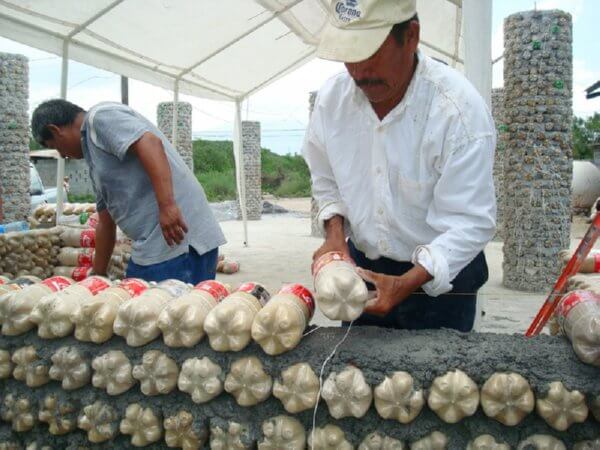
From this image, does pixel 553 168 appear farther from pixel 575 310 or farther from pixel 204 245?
pixel 575 310

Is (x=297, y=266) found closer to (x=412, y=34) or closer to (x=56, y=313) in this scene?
(x=56, y=313)

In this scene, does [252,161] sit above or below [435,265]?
above

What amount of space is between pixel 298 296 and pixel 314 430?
0.34 metres

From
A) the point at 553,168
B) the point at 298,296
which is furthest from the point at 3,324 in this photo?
the point at 553,168

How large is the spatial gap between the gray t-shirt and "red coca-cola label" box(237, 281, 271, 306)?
889 mm

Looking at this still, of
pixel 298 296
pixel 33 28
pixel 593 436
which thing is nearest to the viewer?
pixel 593 436

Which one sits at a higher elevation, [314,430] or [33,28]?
[33,28]

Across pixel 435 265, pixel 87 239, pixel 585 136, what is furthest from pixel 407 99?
pixel 585 136

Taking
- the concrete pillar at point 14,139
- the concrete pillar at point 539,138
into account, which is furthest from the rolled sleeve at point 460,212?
the concrete pillar at point 14,139

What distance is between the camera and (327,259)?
59.1 inches

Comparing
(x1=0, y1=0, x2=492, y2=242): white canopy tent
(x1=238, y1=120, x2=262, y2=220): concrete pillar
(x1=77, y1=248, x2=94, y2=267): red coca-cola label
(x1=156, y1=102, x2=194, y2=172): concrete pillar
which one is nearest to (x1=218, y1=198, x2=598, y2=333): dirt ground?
(x1=238, y1=120, x2=262, y2=220): concrete pillar

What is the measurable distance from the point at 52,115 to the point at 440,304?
1.77 m

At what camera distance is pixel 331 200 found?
5.85ft

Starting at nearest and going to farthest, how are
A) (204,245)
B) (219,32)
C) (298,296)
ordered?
(298,296)
(204,245)
(219,32)
